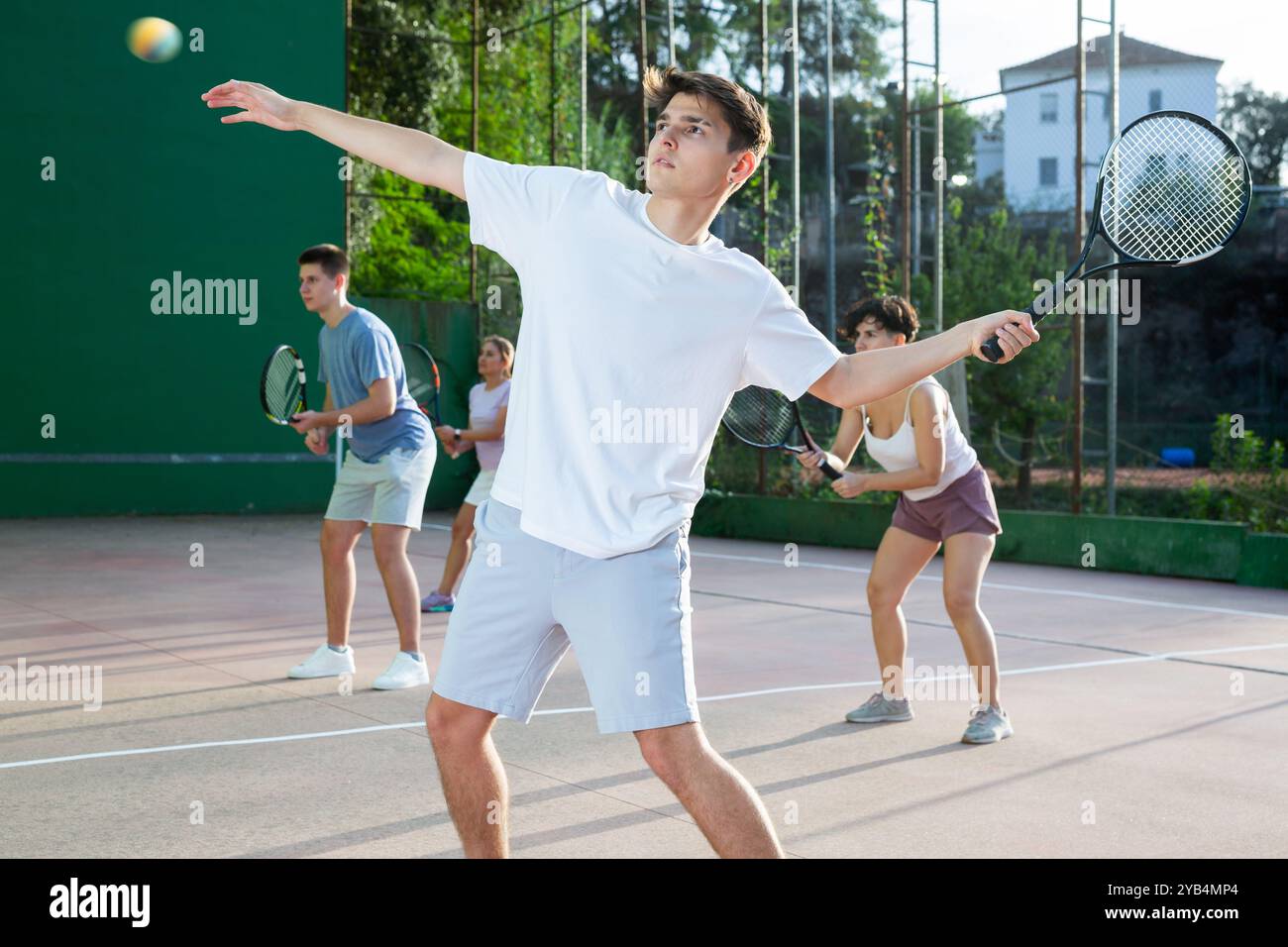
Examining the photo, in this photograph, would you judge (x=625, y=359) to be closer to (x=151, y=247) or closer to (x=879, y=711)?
(x=879, y=711)

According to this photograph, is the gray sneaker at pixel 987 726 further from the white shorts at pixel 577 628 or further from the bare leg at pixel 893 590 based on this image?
the white shorts at pixel 577 628

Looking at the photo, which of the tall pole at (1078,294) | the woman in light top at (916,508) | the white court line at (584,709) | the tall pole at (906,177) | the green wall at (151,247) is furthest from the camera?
the green wall at (151,247)

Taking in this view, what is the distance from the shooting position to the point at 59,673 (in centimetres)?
640

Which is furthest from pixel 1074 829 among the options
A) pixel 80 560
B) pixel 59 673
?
pixel 80 560

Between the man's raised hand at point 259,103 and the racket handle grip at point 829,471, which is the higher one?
the man's raised hand at point 259,103

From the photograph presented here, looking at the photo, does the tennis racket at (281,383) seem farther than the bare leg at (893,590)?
Yes

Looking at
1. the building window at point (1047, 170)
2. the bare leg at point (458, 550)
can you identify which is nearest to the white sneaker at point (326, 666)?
the bare leg at point (458, 550)

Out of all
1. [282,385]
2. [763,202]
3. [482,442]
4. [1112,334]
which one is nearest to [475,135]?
[763,202]

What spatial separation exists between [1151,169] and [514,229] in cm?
284

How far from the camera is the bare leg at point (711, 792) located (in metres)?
2.78

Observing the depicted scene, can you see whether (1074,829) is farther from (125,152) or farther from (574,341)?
(125,152)

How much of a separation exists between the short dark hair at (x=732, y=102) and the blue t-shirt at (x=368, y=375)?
11.4ft

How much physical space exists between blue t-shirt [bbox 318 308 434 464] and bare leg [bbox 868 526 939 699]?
7.14 feet
